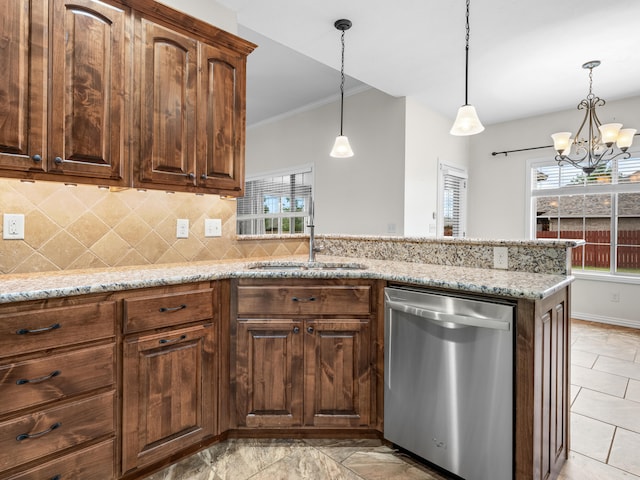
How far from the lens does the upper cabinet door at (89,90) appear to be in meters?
1.65

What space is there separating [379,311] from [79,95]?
5.79ft

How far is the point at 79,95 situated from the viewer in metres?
1.70

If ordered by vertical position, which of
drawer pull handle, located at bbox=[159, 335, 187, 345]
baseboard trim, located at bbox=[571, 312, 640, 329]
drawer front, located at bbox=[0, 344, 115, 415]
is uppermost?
Answer: drawer pull handle, located at bbox=[159, 335, 187, 345]

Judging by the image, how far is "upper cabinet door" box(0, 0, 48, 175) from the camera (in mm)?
1522

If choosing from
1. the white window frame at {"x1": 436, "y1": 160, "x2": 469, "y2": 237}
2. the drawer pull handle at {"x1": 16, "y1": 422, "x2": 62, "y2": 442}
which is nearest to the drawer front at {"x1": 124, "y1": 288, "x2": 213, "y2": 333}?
the drawer pull handle at {"x1": 16, "y1": 422, "x2": 62, "y2": 442}

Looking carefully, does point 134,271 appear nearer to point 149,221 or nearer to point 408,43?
point 149,221

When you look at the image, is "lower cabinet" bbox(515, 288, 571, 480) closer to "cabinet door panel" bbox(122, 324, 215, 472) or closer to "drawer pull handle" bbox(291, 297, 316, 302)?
"drawer pull handle" bbox(291, 297, 316, 302)

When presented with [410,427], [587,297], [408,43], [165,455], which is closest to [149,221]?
[165,455]

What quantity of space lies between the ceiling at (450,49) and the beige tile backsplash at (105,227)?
147 cm

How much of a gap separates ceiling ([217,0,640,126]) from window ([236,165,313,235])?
125 centimetres

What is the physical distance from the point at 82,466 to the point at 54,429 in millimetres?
208

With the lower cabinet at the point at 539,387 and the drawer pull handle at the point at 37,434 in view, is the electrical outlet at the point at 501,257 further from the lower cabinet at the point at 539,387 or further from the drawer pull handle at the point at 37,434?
the drawer pull handle at the point at 37,434

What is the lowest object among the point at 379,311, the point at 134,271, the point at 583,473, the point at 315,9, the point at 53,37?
the point at 583,473

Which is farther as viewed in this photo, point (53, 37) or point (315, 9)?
point (315, 9)
